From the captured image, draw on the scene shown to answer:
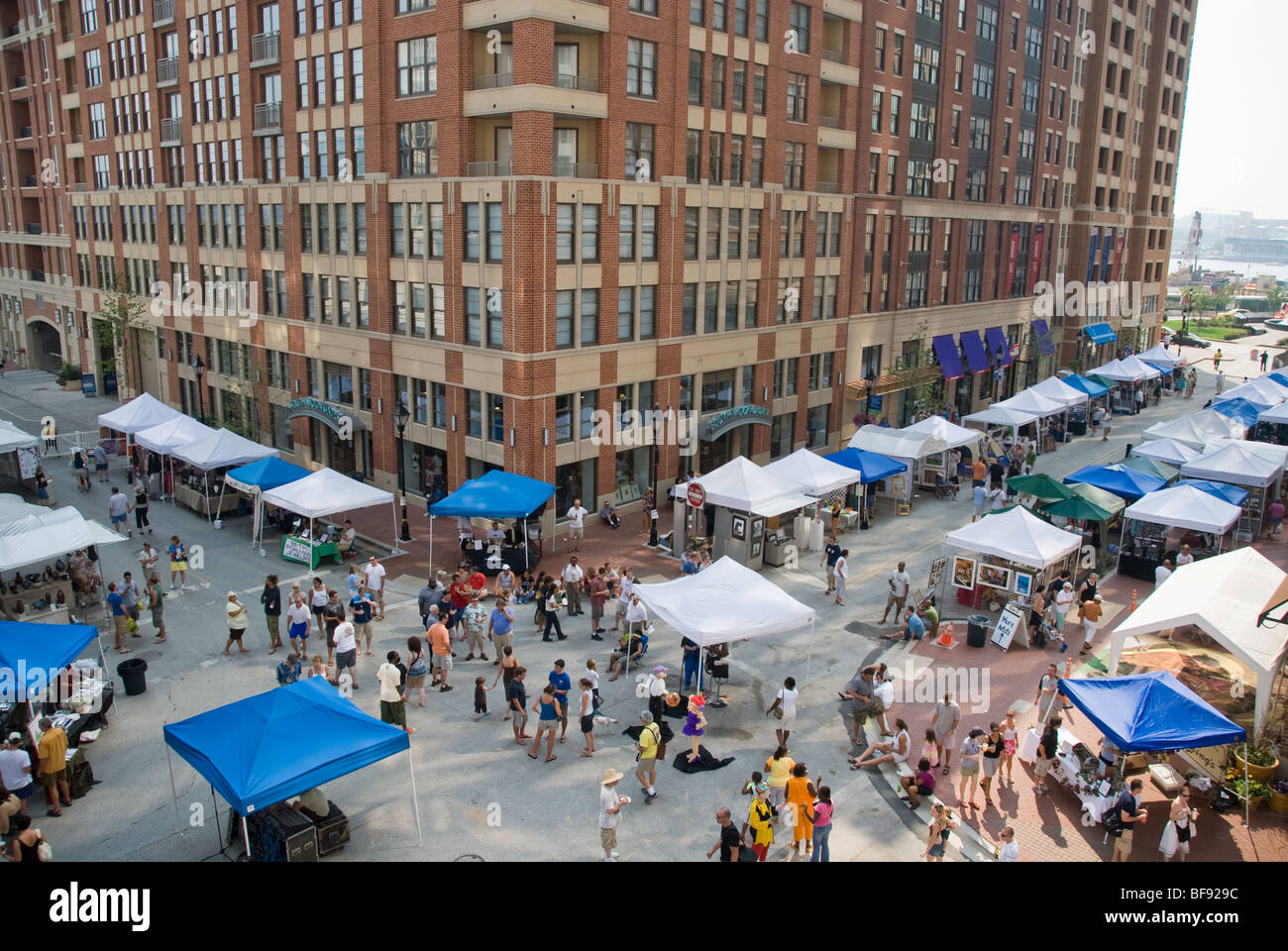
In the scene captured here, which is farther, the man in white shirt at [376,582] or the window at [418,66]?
the window at [418,66]

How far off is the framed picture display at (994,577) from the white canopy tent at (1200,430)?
15.0 meters

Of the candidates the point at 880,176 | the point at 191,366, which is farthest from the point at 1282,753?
the point at 191,366

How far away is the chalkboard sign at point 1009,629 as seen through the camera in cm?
2280

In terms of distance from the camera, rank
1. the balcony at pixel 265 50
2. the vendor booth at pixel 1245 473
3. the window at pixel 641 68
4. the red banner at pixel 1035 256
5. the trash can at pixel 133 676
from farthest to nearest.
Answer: the red banner at pixel 1035 256 < the balcony at pixel 265 50 < the window at pixel 641 68 < the vendor booth at pixel 1245 473 < the trash can at pixel 133 676

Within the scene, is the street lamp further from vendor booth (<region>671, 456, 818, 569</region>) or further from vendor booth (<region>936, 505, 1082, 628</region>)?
vendor booth (<region>936, 505, 1082, 628</region>)

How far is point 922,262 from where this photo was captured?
49.0 meters

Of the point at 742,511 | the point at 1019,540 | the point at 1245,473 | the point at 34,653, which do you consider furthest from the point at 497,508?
the point at 1245,473

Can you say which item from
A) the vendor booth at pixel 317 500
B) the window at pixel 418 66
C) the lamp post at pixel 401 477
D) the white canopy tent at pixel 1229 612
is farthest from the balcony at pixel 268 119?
the white canopy tent at pixel 1229 612

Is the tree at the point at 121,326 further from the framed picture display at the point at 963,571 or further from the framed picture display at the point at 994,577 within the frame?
the framed picture display at the point at 994,577

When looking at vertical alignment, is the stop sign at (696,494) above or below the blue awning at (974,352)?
below

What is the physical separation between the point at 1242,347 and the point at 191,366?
95268 millimetres

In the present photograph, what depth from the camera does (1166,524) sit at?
27.6 m

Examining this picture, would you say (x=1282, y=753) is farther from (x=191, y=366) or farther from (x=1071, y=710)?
(x=191, y=366)

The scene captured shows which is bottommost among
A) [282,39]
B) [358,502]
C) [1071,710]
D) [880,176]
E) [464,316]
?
[1071,710]
